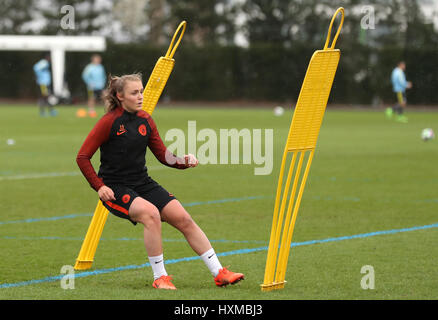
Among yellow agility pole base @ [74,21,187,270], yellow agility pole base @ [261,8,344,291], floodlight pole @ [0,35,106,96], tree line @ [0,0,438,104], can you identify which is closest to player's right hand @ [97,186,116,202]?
yellow agility pole base @ [74,21,187,270]

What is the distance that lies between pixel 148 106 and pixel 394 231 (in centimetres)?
341

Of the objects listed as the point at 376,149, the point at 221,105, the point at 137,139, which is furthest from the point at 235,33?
the point at 137,139

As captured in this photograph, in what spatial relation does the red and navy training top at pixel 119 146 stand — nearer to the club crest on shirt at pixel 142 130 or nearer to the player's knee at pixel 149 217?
the club crest on shirt at pixel 142 130

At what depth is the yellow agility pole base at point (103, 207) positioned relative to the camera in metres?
7.55

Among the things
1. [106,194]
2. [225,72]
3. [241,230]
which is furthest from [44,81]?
[106,194]

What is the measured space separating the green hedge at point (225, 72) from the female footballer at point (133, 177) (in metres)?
38.6

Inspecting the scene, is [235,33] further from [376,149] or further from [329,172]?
[329,172]

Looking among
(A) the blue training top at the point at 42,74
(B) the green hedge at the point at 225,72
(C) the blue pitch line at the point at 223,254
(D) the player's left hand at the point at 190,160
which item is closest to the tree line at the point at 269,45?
(B) the green hedge at the point at 225,72

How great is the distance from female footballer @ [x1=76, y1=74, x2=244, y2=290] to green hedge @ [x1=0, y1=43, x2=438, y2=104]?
38.6 metres

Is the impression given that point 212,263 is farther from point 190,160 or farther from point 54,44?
point 54,44

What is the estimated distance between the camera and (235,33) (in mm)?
53500

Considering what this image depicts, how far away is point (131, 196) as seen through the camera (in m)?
6.49

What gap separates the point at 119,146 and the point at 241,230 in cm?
352

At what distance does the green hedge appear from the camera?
4484cm
